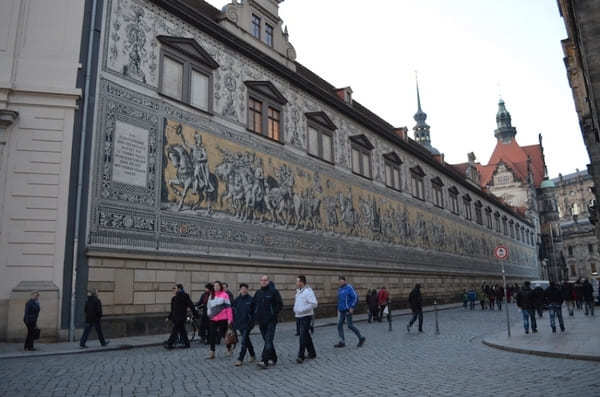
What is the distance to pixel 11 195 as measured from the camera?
12438 millimetres

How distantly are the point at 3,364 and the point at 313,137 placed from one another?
17.1 metres

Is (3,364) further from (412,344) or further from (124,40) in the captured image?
(124,40)

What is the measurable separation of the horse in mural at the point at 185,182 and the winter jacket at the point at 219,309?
543cm

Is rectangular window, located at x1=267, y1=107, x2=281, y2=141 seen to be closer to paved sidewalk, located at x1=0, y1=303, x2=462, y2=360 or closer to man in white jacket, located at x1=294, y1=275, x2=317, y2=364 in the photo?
paved sidewalk, located at x1=0, y1=303, x2=462, y2=360

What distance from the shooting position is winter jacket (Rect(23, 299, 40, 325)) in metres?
10.4

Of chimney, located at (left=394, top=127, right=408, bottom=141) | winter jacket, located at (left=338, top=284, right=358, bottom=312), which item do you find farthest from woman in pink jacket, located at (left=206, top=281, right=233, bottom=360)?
chimney, located at (left=394, top=127, right=408, bottom=141)

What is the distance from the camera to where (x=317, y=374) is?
7.37m

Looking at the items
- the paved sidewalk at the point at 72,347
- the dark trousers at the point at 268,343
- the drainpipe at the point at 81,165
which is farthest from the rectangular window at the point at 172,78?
the dark trousers at the point at 268,343

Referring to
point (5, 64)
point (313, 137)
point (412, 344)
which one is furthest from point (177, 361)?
point (313, 137)

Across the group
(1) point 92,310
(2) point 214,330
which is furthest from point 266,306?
(1) point 92,310

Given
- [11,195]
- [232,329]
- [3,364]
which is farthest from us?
[11,195]

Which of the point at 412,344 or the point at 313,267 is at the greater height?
the point at 313,267

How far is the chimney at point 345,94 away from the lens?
27422 millimetres

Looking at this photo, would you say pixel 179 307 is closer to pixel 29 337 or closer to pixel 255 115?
pixel 29 337
